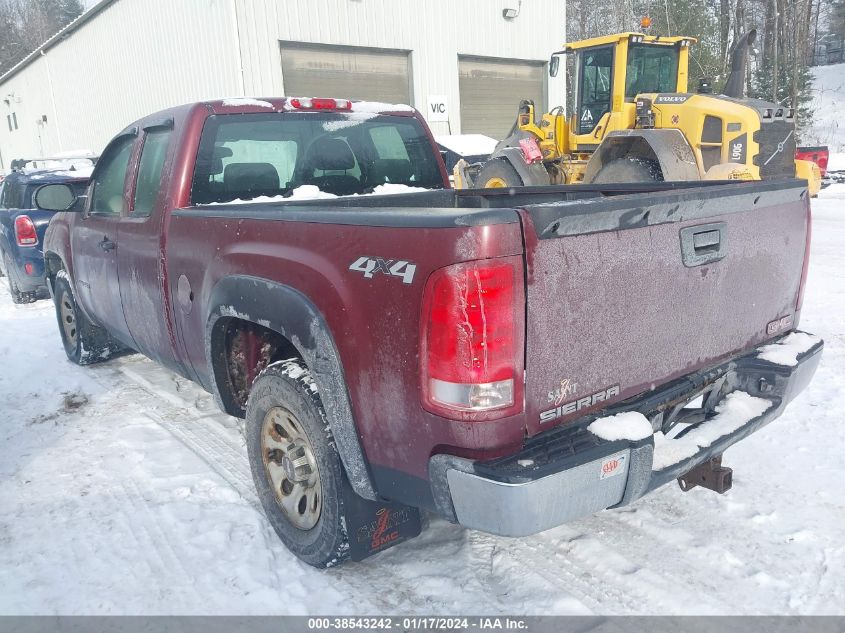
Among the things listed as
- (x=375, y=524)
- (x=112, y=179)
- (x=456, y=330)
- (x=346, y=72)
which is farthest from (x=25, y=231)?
(x=346, y=72)

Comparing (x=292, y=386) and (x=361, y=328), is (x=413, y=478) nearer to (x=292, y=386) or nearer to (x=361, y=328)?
(x=361, y=328)

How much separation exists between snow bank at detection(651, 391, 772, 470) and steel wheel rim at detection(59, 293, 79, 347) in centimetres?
530

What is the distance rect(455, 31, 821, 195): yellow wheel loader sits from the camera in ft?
31.9

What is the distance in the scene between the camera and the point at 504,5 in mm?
21000

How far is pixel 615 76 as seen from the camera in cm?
1066

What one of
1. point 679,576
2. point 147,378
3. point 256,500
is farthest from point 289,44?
point 679,576

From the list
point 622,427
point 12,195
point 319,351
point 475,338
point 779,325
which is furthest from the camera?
point 12,195

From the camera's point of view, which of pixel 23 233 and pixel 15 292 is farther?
pixel 15 292

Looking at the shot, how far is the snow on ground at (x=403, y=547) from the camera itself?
2.73 m

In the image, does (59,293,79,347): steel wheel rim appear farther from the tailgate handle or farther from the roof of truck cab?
the tailgate handle

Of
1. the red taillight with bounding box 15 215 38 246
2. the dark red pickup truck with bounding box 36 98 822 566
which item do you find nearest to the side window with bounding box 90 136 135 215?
the dark red pickup truck with bounding box 36 98 822 566

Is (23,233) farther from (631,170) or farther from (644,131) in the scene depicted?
(644,131)

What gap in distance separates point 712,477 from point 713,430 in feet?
1.63

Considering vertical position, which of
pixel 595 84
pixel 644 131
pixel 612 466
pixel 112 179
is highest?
pixel 595 84
